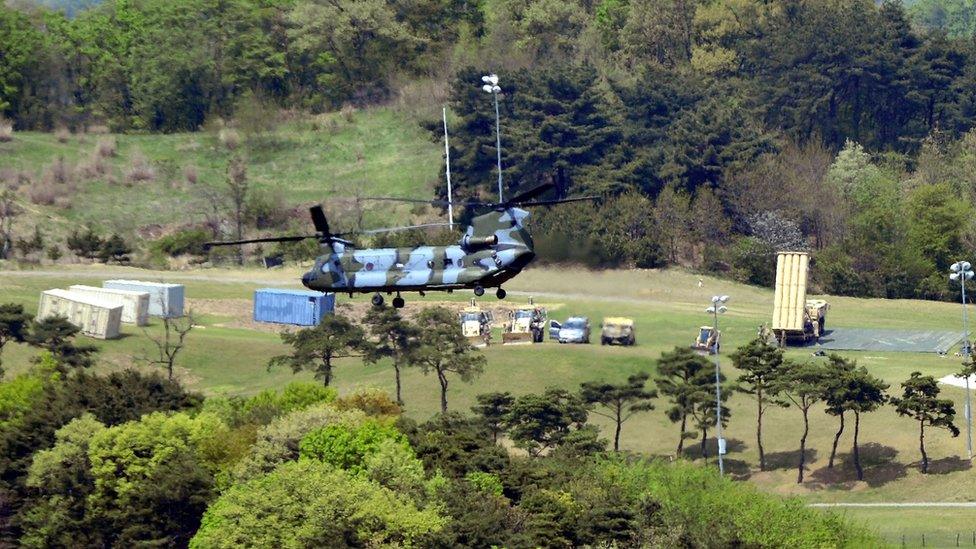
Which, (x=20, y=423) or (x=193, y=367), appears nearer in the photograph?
(x=20, y=423)

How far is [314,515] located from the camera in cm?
9288

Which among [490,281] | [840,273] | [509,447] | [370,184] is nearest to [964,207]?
[840,273]

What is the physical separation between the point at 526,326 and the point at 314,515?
43752 mm

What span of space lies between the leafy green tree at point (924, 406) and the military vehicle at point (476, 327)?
31.5 m

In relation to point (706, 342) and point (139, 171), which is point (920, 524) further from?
point (139, 171)

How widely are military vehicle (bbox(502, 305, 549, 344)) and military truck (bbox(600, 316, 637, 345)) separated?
466cm

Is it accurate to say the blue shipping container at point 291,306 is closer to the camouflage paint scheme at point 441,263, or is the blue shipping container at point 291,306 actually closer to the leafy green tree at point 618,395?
the leafy green tree at point 618,395

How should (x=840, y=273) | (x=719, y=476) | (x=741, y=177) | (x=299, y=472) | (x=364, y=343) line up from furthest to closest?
(x=741, y=177), (x=840, y=273), (x=364, y=343), (x=719, y=476), (x=299, y=472)

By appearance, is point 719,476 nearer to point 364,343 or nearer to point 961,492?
point 961,492

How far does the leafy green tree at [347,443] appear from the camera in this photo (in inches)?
4008

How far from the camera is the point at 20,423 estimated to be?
113 metres

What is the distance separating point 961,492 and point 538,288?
27.2 m

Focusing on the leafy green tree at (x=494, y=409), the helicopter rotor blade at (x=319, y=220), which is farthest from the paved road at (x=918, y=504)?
the helicopter rotor blade at (x=319, y=220)

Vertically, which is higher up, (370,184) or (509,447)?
(370,184)
